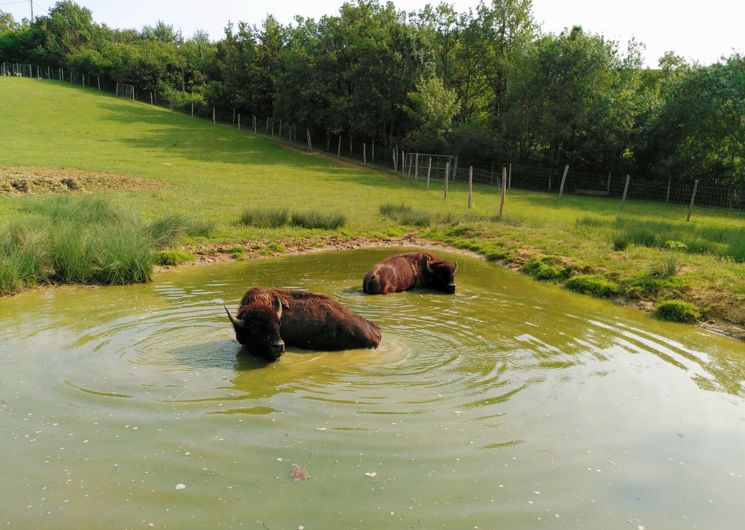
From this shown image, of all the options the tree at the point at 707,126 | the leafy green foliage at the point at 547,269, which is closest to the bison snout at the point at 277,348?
the leafy green foliage at the point at 547,269

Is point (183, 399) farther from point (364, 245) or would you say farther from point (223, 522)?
point (364, 245)

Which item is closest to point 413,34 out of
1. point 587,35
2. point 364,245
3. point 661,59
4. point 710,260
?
point 587,35

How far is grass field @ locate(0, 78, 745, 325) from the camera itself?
1368 cm

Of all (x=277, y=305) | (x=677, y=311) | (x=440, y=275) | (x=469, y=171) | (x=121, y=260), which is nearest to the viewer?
(x=277, y=305)

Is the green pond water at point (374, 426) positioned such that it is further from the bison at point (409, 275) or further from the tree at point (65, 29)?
the tree at point (65, 29)

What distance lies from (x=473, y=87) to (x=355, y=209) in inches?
1388

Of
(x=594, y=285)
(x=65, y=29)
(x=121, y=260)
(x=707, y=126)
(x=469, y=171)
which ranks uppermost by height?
(x=65, y=29)

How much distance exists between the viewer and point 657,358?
325 inches

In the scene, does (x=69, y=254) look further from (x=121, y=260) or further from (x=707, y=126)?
(x=707, y=126)

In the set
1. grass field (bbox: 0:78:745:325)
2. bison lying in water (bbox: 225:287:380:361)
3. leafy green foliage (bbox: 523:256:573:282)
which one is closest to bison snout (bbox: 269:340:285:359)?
bison lying in water (bbox: 225:287:380:361)

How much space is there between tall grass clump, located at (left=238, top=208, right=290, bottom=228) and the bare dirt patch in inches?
314

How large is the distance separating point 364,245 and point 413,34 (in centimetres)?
3707

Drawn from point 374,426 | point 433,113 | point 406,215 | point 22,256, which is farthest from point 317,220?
point 433,113

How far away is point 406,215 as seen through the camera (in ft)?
72.1
